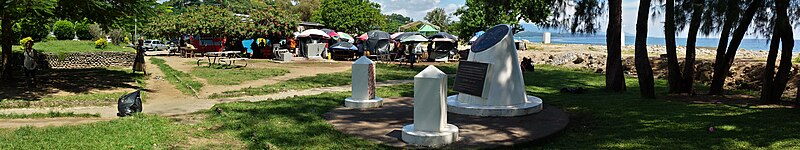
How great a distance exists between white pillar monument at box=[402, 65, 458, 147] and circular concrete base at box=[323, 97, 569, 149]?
96 mm

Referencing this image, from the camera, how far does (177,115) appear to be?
9.49 meters

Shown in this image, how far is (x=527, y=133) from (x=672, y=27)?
20.7 feet

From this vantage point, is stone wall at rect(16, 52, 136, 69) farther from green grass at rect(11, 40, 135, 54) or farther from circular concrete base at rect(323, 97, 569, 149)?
circular concrete base at rect(323, 97, 569, 149)

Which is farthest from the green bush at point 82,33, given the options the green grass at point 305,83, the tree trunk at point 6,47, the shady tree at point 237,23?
the green grass at point 305,83

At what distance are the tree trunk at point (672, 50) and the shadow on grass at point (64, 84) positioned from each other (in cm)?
1177

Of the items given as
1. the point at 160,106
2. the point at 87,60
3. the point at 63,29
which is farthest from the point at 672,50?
the point at 63,29

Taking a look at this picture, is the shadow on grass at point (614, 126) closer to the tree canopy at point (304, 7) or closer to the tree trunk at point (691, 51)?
the tree trunk at point (691, 51)

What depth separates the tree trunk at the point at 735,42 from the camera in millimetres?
11141

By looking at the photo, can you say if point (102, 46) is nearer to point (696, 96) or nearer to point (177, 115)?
point (177, 115)

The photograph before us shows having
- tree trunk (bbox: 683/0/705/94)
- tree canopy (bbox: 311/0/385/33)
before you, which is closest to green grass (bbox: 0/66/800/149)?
tree trunk (bbox: 683/0/705/94)

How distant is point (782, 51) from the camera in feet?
32.4

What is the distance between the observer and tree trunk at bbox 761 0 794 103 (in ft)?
30.6

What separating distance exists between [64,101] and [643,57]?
11.0 metres

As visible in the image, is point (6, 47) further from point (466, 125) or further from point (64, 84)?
point (466, 125)
